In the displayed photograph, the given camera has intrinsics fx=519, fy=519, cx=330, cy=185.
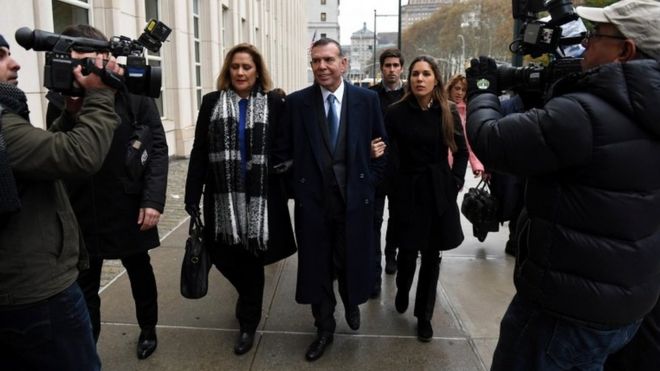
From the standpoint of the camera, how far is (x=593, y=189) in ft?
5.67

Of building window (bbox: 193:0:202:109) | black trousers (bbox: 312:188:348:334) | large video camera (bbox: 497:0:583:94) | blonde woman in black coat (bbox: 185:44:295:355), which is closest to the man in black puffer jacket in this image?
large video camera (bbox: 497:0:583:94)

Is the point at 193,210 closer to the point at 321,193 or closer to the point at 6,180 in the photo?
the point at 321,193

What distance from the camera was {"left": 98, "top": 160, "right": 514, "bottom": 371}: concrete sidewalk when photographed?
3.25 m

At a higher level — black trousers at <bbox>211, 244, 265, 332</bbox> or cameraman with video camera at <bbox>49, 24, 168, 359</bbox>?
cameraman with video camera at <bbox>49, 24, 168, 359</bbox>

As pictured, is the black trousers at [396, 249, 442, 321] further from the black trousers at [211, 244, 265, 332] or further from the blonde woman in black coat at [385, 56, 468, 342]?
the black trousers at [211, 244, 265, 332]

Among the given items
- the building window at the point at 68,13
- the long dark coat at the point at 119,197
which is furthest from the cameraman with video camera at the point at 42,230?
the building window at the point at 68,13

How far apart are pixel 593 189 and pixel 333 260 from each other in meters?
1.88

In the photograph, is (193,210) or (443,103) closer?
(193,210)

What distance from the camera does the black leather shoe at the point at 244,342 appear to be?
3.34 metres

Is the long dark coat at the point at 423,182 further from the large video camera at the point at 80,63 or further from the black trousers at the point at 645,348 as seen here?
the large video camera at the point at 80,63

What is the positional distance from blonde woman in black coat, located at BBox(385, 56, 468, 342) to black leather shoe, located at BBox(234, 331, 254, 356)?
115cm

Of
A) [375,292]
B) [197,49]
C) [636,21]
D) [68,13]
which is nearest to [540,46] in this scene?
[636,21]

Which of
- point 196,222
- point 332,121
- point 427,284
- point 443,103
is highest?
point 443,103

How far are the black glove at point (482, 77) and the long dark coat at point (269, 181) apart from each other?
60.1 inches
